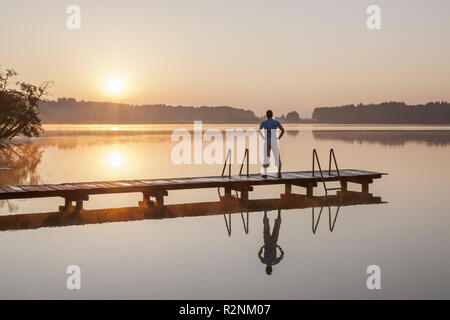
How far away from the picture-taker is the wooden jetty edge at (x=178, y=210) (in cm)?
1731

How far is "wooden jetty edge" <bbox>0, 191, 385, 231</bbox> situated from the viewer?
17.3m

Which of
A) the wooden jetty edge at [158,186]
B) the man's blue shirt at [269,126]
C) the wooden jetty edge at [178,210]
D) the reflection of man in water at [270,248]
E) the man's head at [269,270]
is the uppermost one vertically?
A: the man's blue shirt at [269,126]

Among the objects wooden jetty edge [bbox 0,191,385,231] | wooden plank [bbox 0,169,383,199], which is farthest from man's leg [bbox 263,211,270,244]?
wooden plank [bbox 0,169,383,199]

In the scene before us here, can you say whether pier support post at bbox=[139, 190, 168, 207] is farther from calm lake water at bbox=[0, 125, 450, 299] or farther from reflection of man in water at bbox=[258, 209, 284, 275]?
reflection of man in water at bbox=[258, 209, 284, 275]

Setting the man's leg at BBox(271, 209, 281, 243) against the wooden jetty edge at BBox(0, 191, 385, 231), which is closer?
the man's leg at BBox(271, 209, 281, 243)

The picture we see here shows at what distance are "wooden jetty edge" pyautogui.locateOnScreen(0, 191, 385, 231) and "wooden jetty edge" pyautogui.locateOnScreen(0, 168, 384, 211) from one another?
405 mm

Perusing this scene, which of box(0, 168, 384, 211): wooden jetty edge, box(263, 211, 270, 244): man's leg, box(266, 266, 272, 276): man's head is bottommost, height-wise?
box(266, 266, 272, 276): man's head

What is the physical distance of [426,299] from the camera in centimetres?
998

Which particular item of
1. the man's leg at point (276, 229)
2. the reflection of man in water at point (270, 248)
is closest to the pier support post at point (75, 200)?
the reflection of man in water at point (270, 248)

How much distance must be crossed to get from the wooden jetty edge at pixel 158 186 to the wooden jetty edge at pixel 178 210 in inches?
15.9

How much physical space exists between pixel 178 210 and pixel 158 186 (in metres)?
1.09

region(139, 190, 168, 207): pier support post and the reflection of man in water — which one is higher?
region(139, 190, 168, 207): pier support post

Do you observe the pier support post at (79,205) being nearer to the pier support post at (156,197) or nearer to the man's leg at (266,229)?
the pier support post at (156,197)

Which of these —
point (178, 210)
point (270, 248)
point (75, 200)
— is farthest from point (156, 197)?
point (270, 248)
